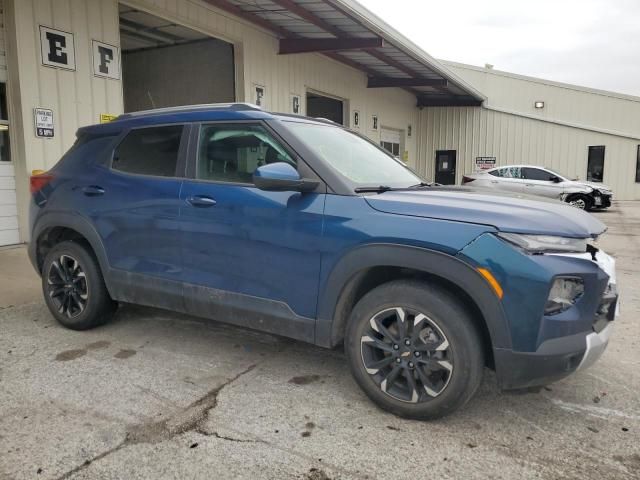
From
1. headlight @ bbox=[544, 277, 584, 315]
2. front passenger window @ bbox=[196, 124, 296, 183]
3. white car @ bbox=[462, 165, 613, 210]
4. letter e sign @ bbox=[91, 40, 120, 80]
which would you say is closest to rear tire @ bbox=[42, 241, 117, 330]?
front passenger window @ bbox=[196, 124, 296, 183]

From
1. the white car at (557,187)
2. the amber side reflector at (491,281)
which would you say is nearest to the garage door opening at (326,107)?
the white car at (557,187)

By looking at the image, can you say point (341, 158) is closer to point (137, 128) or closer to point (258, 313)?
point (258, 313)

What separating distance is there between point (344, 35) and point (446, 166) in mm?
13318

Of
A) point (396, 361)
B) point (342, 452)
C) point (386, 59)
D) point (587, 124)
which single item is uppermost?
point (386, 59)

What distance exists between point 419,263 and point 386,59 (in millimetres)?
13887

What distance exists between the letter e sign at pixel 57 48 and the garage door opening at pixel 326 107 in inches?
364

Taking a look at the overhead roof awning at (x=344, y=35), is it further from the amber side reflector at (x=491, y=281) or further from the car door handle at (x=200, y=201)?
the amber side reflector at (x=491, y=281)

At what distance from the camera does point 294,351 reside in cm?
399

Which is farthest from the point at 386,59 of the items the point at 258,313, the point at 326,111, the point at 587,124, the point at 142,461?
the point at 142,461

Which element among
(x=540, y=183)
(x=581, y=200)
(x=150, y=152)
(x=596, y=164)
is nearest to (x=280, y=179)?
(x=150, y=152)

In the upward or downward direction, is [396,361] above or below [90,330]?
above

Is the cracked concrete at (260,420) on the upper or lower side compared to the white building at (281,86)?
lower

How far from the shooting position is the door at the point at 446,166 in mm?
24406

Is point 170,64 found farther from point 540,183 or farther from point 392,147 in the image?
point 540,183
